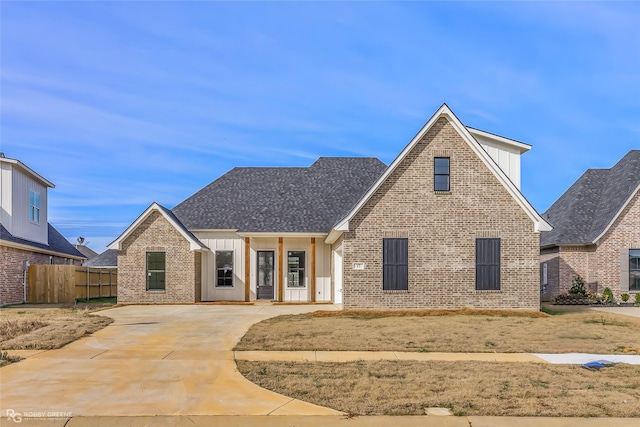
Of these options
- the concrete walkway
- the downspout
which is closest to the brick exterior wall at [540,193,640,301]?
the concrete walkway

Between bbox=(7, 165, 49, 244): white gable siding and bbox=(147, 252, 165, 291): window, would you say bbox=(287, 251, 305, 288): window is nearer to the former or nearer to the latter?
bbox=(147, 252, 165, 291): window

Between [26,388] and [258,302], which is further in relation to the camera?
[258,302]

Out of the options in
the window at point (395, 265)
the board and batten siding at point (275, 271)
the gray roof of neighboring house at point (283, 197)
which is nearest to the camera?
the window at point (395, 265)

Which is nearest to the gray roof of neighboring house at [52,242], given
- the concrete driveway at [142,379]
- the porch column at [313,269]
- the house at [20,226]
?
the house at [20,226]

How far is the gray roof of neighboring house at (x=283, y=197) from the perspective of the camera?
29031 millimetres

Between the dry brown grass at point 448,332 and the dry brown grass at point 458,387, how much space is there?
6.55 feet

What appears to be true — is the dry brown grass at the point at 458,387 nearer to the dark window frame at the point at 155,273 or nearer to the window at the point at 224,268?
the dark window frame at the point at 155,273

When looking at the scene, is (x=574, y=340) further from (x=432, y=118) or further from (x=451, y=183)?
(x=432, y=118)

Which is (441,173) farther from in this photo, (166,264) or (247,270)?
(166,264)

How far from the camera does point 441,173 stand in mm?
22281

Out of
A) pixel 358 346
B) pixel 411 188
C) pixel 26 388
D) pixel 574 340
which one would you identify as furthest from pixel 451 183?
pixel 26 388

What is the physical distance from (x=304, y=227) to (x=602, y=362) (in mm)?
17639

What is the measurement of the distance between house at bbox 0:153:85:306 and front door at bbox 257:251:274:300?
11.1 metres

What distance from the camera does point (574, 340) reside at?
606 inches
